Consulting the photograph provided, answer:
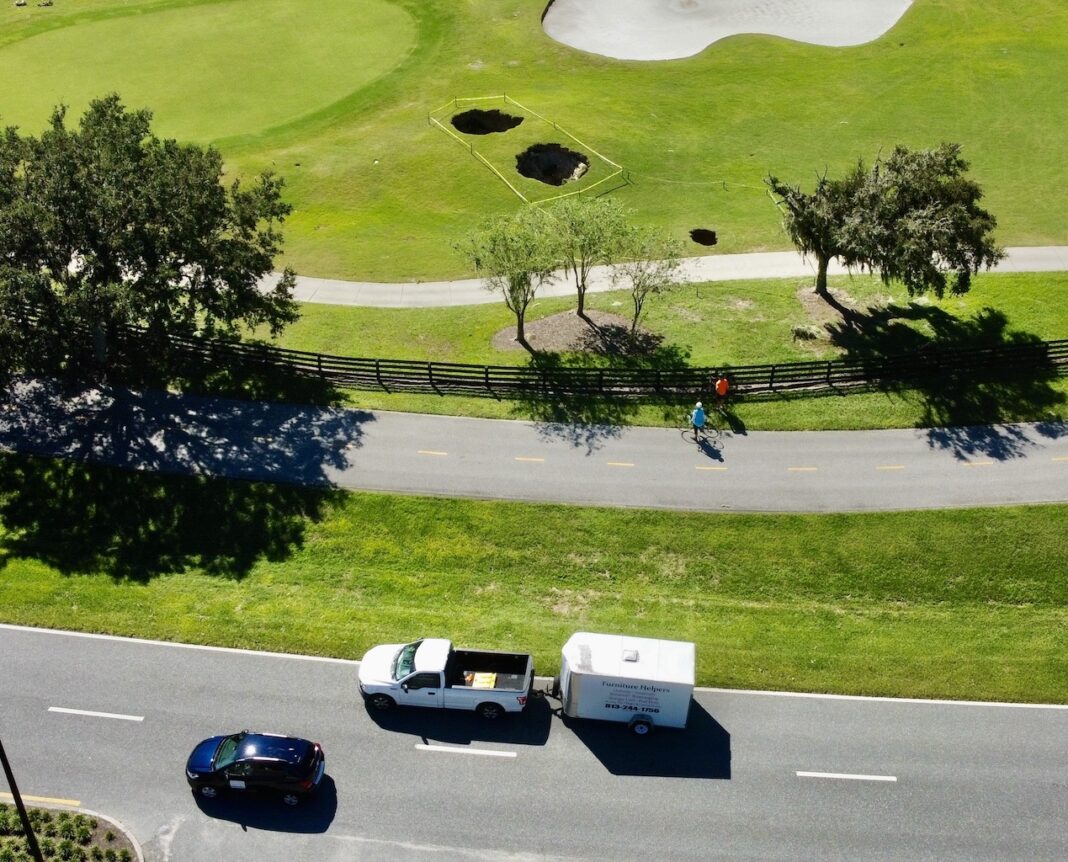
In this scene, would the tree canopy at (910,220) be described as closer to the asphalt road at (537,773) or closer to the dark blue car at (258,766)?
the asphalt road at (537,773)

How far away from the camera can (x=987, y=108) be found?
65.1 m

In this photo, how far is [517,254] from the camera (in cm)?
4203

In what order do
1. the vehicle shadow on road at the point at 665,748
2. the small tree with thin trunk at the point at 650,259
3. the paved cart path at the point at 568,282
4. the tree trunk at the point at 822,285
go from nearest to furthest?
1. the vehicle shadow on road at the point at 665,748
2. the small tree with thin trunk at the point at 650,259
3. the tree trunk at the point at 822,285
4. the paved cart path at the point at 568,282

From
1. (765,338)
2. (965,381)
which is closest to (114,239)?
(765,338)

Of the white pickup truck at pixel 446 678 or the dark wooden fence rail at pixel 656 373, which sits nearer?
the white pickup truck at pixel 446 678

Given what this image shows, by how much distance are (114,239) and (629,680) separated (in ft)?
87.8

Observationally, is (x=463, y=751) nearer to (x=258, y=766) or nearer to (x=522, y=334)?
(x=258, y=766)

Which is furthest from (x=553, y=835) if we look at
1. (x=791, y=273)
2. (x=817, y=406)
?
(x=791, y=273)

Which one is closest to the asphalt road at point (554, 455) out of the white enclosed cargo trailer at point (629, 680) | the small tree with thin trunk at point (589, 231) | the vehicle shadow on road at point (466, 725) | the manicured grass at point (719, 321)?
the manicured grass at point (719, 321)

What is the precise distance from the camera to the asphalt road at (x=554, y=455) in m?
35.6

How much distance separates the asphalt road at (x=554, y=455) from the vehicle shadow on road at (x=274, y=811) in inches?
522

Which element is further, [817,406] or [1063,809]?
[817,406]

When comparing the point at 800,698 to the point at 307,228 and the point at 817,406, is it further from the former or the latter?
the point at 307,228

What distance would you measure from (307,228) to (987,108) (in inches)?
1950
